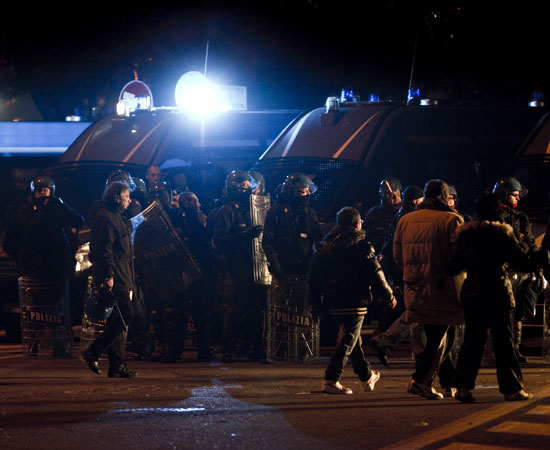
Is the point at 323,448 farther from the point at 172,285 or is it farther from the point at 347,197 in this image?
the point at 347,197

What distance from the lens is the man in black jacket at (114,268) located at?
10375 mm

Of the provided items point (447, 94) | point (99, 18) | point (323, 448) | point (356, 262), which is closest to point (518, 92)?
point (447, 94)

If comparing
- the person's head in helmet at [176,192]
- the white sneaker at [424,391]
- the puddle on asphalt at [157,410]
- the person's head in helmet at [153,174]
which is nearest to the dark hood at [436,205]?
the white sneaker at [424,391]

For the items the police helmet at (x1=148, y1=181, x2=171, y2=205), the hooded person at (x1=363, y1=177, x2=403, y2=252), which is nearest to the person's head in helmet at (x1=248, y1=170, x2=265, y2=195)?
the hooded person at (x1=363, y1=177, x2=403, y2=252)

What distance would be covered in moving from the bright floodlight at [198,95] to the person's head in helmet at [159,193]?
2.29 meters

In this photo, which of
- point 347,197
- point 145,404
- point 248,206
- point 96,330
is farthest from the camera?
point 347,197

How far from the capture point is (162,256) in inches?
470

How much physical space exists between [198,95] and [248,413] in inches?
345

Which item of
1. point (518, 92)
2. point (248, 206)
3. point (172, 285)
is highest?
point (518, 92)

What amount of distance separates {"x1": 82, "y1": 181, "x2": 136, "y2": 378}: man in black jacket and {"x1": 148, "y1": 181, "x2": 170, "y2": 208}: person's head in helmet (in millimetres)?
2869

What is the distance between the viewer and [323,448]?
24.3ft

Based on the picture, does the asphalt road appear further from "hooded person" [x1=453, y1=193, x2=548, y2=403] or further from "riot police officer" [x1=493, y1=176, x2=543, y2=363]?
"riot police officer" [x1=493, y1=176, x2=543, y2=363]

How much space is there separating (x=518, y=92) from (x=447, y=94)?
333cm

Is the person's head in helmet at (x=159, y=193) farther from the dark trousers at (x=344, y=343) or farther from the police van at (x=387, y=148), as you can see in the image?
the dark trousers at (x=344, y=343)
